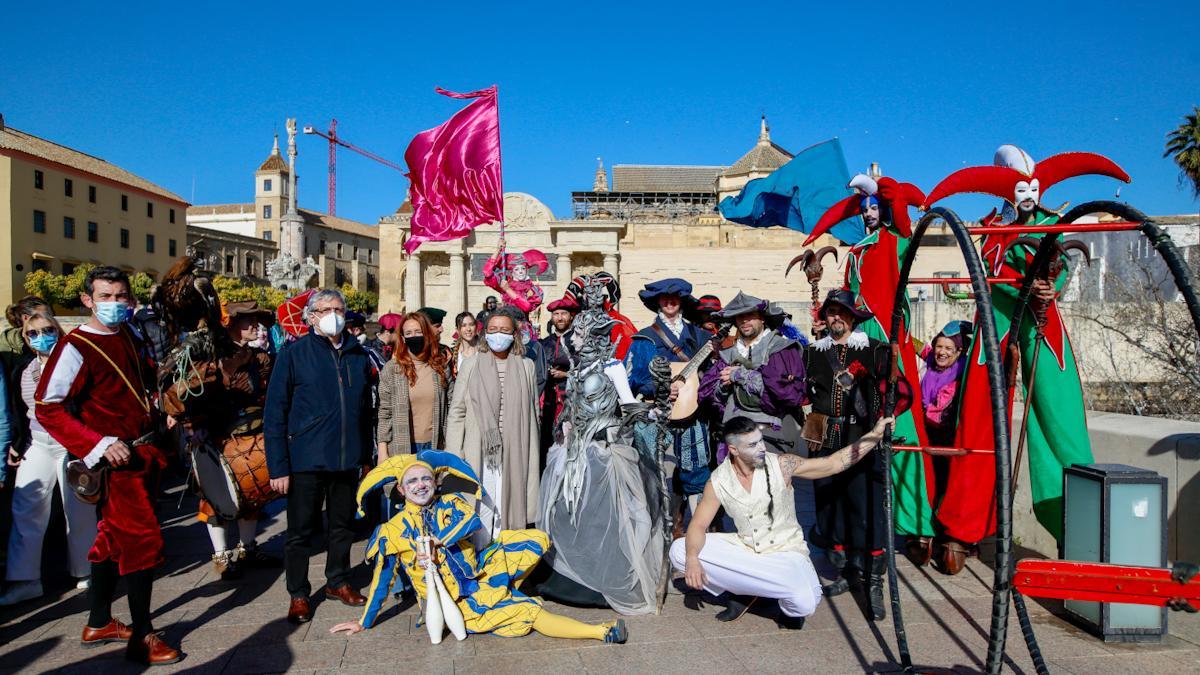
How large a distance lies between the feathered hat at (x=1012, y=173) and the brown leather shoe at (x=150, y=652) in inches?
200

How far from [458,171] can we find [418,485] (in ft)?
20.6

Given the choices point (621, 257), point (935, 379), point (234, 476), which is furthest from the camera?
point (621, 257)

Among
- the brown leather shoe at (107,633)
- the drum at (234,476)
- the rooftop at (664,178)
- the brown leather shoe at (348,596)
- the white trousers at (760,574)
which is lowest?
the brown leather shoe at (348,596)

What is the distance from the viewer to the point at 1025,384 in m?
5.30

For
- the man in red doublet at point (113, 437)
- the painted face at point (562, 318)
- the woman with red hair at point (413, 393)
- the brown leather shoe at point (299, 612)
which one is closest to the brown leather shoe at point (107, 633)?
the man in red doublet at point (113, 437)

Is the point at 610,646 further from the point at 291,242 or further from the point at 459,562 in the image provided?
the point at 291,242

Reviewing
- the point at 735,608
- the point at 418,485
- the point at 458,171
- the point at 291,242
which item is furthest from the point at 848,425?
the point at 291,242

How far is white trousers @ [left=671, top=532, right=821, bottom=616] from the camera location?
432 centimetres

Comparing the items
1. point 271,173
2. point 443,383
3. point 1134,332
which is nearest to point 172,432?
point 443,383

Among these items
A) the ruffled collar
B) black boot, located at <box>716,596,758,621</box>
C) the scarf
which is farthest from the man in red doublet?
the scarf

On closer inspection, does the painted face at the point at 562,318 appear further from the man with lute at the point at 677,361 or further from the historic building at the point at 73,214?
the historic building at the point at 73,214

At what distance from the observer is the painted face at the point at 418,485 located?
4.48m

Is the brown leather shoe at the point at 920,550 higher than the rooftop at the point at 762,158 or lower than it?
lower

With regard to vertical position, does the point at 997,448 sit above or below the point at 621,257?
below
